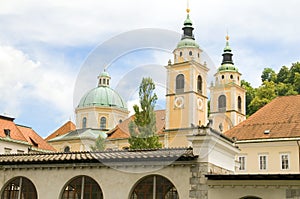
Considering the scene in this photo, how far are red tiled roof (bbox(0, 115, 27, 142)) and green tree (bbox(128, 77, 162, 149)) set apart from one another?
12856mm

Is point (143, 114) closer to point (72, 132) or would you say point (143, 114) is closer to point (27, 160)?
point (27, 160)

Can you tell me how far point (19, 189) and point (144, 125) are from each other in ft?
48.4

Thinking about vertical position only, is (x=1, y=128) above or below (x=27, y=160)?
above

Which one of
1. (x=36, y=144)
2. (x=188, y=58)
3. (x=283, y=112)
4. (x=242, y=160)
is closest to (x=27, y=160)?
(x=242, y=160)

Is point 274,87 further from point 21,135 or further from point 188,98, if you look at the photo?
point 21,135

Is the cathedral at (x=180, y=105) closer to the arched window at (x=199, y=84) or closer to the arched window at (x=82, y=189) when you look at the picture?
the arched window at (x=199, y=84)

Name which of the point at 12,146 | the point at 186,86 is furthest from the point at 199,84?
the point at 12,146

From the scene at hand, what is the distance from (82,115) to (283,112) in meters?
42.0

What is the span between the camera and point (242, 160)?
115 ft

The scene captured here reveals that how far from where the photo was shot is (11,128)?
43.1m

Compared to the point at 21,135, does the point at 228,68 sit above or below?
above

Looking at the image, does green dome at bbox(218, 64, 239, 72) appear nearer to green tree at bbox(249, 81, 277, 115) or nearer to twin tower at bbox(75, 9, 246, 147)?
twin tower at bbox(75, 9, 246, 147)

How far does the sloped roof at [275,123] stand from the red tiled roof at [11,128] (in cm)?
1979

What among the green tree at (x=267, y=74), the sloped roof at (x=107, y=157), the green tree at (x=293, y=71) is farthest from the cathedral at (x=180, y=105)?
the sloped roof at (x=107, y=157)
